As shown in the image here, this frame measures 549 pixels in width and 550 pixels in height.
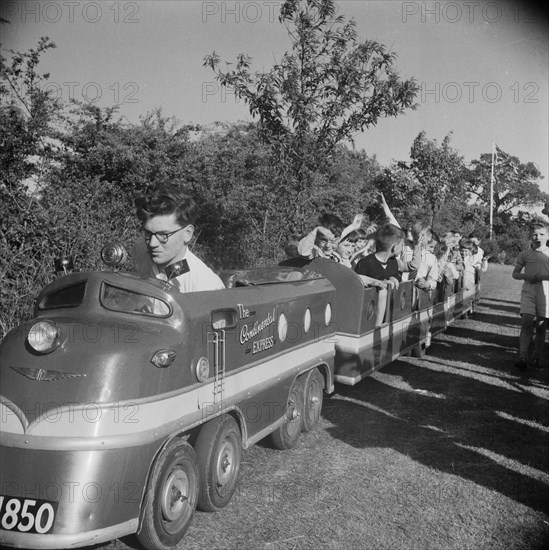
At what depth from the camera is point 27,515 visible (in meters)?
2.57

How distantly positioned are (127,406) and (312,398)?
2.70 metres

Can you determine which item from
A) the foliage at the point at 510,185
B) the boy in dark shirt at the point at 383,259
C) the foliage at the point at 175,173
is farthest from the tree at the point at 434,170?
the foliage at the point at 510,185

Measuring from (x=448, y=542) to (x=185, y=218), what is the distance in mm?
2606

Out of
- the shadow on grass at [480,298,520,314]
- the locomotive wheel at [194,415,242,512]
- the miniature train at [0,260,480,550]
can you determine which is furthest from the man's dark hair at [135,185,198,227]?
the shadow on grass at [480,298,520,314]

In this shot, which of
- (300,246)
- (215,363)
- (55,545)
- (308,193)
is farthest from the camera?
(308,193)

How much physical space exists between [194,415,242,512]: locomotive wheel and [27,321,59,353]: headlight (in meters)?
1.11

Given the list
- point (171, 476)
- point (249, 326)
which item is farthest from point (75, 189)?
point (171, 476)

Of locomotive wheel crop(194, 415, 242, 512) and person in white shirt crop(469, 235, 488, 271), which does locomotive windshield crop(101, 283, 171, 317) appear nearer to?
locomotive wheel crop(194, 415, 242, 512)

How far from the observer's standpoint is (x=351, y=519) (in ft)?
11.4

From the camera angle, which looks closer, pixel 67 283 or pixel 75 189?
pixel 67 283

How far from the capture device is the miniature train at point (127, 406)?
2598 mm

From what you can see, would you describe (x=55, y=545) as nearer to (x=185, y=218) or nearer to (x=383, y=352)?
(x=185, y=218)

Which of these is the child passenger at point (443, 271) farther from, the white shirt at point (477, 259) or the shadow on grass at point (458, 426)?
the white shirt at point (477, 259)

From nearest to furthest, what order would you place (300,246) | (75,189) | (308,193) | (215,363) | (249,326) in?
(215,363) < (249,326) < (300,246) < (75,189) < (308,193)
